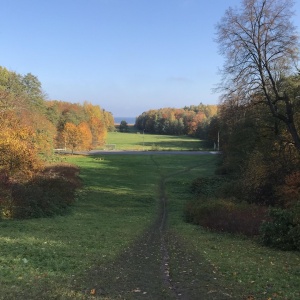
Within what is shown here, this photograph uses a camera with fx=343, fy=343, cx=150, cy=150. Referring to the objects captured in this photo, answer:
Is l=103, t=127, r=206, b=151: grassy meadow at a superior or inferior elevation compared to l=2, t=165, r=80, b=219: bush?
superior

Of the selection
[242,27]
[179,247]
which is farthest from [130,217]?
[242,27]

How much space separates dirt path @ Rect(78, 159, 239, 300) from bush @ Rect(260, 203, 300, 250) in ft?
13.2

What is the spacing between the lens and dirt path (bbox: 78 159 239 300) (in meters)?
7.50

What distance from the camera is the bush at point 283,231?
46.6 ft

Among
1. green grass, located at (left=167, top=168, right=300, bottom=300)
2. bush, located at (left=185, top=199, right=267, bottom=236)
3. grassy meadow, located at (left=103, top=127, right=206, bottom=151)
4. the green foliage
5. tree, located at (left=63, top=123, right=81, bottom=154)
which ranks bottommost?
the green foliage

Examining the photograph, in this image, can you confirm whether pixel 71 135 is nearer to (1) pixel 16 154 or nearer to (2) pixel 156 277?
(1) pixel 16 154

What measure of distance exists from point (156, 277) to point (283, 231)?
26.0 ft

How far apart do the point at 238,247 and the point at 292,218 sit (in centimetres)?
264

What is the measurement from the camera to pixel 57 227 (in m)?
18.5

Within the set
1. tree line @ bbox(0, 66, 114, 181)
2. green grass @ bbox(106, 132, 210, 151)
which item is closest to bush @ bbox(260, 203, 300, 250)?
tree line @ bbox(0, 66, 114, 181)

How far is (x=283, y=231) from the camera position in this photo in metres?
14.8

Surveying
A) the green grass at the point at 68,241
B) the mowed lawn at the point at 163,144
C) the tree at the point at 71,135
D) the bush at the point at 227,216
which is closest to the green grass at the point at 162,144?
the mowed lawn at the point at 163,144

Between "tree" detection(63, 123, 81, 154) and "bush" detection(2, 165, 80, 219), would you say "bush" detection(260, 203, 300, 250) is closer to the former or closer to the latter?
"bush" detection(2, 165, 80, 219)

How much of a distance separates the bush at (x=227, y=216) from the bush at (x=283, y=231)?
2.73m
